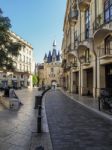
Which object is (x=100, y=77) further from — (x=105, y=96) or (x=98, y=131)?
(x=98, y=131)

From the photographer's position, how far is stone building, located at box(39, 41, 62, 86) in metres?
117

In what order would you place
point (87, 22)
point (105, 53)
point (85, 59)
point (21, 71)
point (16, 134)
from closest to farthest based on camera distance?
point (16, 134) → point (105, 53) → point (87, 22) → point (85, 59) → point (21, 71)

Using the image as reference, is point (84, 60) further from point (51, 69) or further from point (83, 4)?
point (51, 69)

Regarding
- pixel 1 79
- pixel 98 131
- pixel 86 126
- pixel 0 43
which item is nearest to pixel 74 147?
pixel 98 131

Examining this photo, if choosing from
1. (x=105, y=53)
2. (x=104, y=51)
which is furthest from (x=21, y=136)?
(x=104, y=51)

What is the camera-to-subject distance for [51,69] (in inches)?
4722

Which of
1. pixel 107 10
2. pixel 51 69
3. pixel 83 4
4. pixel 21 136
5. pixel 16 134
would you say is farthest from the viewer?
pixel 51 69

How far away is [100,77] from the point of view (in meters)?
23.3

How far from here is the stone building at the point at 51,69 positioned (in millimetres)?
117250

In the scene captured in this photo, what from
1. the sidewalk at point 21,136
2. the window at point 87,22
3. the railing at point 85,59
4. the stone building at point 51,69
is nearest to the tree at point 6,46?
the railing at point 85,59

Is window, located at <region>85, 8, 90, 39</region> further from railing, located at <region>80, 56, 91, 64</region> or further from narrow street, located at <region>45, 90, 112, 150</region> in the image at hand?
narrow street, located at <region>45, 90, 112, 150</region>

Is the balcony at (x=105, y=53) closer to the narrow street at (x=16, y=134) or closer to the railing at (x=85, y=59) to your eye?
the railing at (x=85, y=59)

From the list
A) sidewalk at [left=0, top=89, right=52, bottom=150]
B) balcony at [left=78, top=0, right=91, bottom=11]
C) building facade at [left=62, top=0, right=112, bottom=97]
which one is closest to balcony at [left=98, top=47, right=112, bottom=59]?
building facade at [left=62, top=0, right=112, bottom=97]

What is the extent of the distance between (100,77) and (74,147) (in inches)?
669
